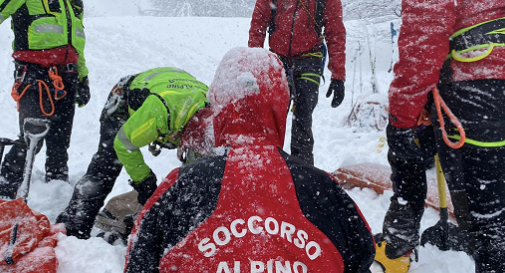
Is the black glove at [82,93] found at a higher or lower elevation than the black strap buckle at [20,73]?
lower


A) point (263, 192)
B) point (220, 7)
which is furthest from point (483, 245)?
point (220, 7)

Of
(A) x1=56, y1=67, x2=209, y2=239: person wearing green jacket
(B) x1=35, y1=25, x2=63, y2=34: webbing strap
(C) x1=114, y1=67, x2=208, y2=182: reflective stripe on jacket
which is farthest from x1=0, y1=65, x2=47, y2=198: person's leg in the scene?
(C) x1=114, y1=67, x2=208, y2=182: reflective stripe on jacket

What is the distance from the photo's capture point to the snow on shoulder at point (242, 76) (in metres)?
1.11

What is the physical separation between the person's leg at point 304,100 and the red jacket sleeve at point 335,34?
0.17 meters

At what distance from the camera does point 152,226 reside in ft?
3.72

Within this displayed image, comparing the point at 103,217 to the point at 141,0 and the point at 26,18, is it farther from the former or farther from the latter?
the point at 141,0

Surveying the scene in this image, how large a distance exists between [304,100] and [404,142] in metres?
1.52

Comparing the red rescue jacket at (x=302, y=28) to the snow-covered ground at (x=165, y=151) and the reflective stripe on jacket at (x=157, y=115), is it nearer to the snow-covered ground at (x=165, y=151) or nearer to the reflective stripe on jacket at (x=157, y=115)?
the reflective stripe on jacket at (x=157, y=115)

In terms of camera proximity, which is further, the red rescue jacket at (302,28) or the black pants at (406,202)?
the red rescue jacket at (302,28)

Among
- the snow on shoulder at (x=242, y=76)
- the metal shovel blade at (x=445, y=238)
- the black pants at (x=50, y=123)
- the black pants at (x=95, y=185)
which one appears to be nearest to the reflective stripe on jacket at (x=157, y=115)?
the black pants at (x=95, y=185)

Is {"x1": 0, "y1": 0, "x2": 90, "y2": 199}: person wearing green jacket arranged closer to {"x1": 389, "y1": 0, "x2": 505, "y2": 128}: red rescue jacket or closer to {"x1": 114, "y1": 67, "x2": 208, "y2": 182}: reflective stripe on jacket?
{"x1": 114, "y1": 67, "x2": 208, "y2": 182}: reflective stripe on jacket

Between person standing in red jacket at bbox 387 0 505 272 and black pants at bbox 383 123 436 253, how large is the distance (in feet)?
1.08

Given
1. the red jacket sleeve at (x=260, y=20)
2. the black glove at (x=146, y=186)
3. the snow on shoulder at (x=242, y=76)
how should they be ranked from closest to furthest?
the snow on shoulder at (x=242, y=76), the black glove at (x=146, y=186), the red jacket sleeve at (x=260, y=20)

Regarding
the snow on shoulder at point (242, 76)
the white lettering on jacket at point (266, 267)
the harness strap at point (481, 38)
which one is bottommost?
the white lettering on jacket at point (266, 267)
